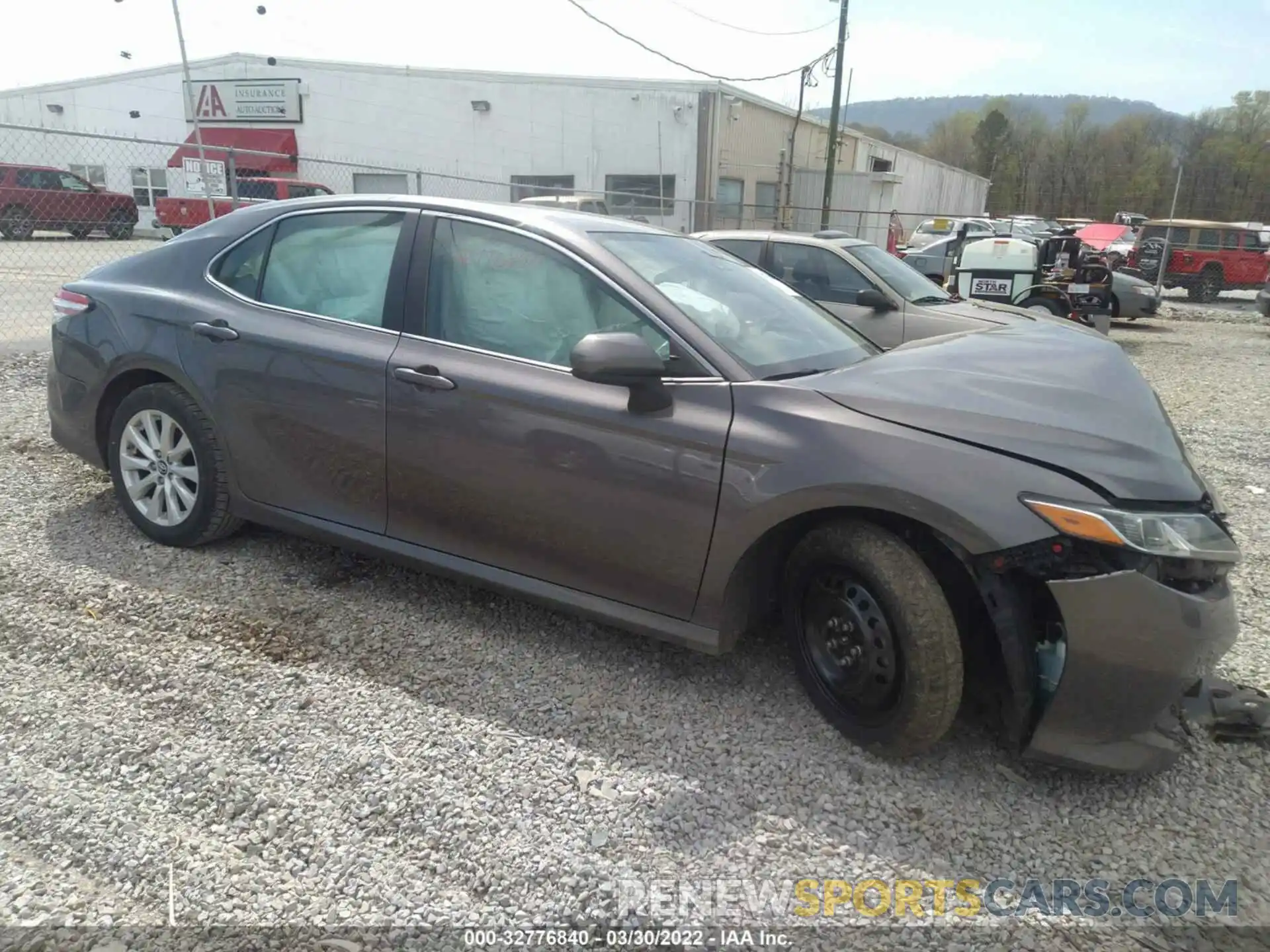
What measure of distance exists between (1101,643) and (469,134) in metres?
25.7

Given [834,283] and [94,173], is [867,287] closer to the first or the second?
[834,283]

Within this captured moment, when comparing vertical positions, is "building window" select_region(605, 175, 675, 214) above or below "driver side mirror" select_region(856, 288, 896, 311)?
above

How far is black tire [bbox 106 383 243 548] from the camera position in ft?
12.1

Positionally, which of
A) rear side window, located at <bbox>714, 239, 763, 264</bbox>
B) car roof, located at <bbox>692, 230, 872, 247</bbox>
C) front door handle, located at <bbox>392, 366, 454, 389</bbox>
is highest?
car roof, located at <bbox>692, 230, 872, 247</bbox>

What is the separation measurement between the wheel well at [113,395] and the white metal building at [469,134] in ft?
58.3

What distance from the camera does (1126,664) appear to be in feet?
7.46

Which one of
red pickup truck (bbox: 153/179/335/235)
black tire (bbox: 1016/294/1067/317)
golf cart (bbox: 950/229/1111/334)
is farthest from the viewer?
red pickup truck (bbox: 153/179/335/235)

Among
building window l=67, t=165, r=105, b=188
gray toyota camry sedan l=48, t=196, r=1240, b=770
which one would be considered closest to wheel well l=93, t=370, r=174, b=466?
gray toyota camry sedan l=48, t=196, r=1240, b=770

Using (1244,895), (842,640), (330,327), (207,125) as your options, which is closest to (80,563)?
(330,327)

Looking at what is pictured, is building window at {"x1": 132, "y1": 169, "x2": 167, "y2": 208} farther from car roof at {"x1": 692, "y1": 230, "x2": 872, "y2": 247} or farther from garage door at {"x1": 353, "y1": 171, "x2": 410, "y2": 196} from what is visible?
car roof at {"x1": 692, "y1": 230, "x2": 872, "y2": 247}

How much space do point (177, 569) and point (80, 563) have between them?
1.48 feet

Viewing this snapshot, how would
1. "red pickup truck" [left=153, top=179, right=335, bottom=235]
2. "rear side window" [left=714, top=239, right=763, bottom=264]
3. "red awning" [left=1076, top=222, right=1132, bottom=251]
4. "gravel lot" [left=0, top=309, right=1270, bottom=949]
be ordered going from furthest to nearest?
"red awning" [left=1076, top=222, right=1132, bottom=251] → "red pickup truck" [left=153, top=179, right=335, bottom=235] → "rear side window" [left=714, top=239, right=763, bottom=264] → "gravel lot" [left=0, top=309, right=1270, bottom=949]

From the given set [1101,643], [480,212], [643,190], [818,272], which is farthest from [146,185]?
[1101,643]

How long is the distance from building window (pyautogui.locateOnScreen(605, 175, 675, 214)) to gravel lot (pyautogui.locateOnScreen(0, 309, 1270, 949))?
19.8 metres
